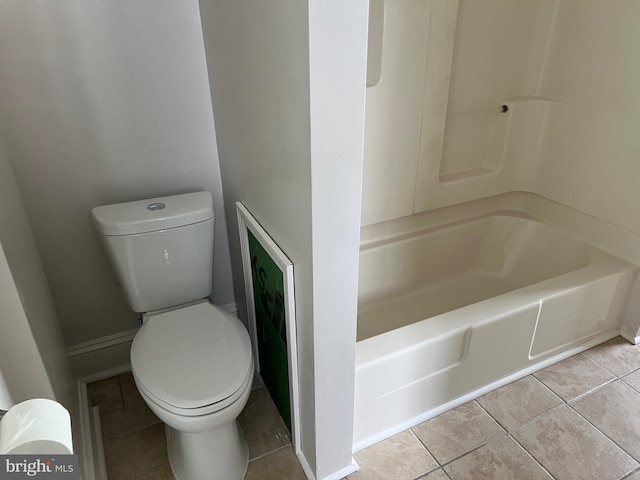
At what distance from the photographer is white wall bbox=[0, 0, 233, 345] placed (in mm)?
1532

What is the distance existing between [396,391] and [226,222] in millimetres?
985

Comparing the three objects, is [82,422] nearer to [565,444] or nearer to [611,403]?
[565,444]

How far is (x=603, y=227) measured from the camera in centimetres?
217

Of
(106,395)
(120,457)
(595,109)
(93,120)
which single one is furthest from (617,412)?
(93,120)

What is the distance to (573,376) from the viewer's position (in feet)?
6.59

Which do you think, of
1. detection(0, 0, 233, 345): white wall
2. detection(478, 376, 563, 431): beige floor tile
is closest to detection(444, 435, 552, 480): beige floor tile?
detection(478, 376, 563, 431): beige floor tile

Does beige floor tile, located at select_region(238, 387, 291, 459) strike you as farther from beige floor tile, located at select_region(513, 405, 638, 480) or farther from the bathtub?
beige floor tile, located at select_region(513, 405, 638, 480)

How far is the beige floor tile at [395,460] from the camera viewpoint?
1.61 meters

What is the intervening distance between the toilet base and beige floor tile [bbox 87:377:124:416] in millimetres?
410

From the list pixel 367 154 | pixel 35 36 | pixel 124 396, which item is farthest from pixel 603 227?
pixel 35 36

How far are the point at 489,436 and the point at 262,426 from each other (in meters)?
0.85

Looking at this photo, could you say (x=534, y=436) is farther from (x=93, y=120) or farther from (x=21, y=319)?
(x=93, y=120)

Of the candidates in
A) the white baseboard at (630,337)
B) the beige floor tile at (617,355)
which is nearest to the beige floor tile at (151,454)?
the beige floor tile at (617,355)

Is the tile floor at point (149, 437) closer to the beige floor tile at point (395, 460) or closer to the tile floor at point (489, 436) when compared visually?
the tile floor at point (489, 436)
